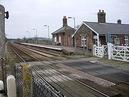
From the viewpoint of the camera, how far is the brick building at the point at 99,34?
102 ft

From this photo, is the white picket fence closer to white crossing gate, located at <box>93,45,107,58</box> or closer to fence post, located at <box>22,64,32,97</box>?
white crossing gate, located at <box>93,45,107,58</box>

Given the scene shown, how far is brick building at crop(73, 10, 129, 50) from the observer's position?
31133 mm

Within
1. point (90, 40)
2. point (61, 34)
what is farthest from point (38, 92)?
point (61, 34)

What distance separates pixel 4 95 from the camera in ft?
25.8

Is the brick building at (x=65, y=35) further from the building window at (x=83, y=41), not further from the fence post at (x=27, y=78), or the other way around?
the fence post at (x=27, y=78)

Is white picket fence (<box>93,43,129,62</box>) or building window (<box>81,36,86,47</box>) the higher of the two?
building window (<box>81,36,86,47</box>)

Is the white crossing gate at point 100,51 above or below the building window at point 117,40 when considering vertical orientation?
below

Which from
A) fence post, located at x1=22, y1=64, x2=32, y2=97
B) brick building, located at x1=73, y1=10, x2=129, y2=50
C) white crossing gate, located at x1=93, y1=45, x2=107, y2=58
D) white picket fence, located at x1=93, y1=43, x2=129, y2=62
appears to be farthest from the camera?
brick building, located at x1=73, y1=10, x2=129, y2=50

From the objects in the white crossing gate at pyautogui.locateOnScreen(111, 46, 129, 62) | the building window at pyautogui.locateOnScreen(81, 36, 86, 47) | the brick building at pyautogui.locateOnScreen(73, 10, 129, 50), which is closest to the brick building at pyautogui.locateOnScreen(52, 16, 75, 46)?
the building window at pyautogui.locateOnScreen(81, 36, 86, 47)

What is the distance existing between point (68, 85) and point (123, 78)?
3.16 m

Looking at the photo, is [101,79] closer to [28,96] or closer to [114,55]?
[28,96]

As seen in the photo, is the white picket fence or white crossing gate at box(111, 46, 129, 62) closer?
white crossing gate at box(111, 46, 129, 62)

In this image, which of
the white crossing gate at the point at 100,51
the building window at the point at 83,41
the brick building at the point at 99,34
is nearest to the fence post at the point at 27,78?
the white crossing gate at the point at 100,51

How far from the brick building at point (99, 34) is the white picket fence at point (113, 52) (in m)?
6.22
